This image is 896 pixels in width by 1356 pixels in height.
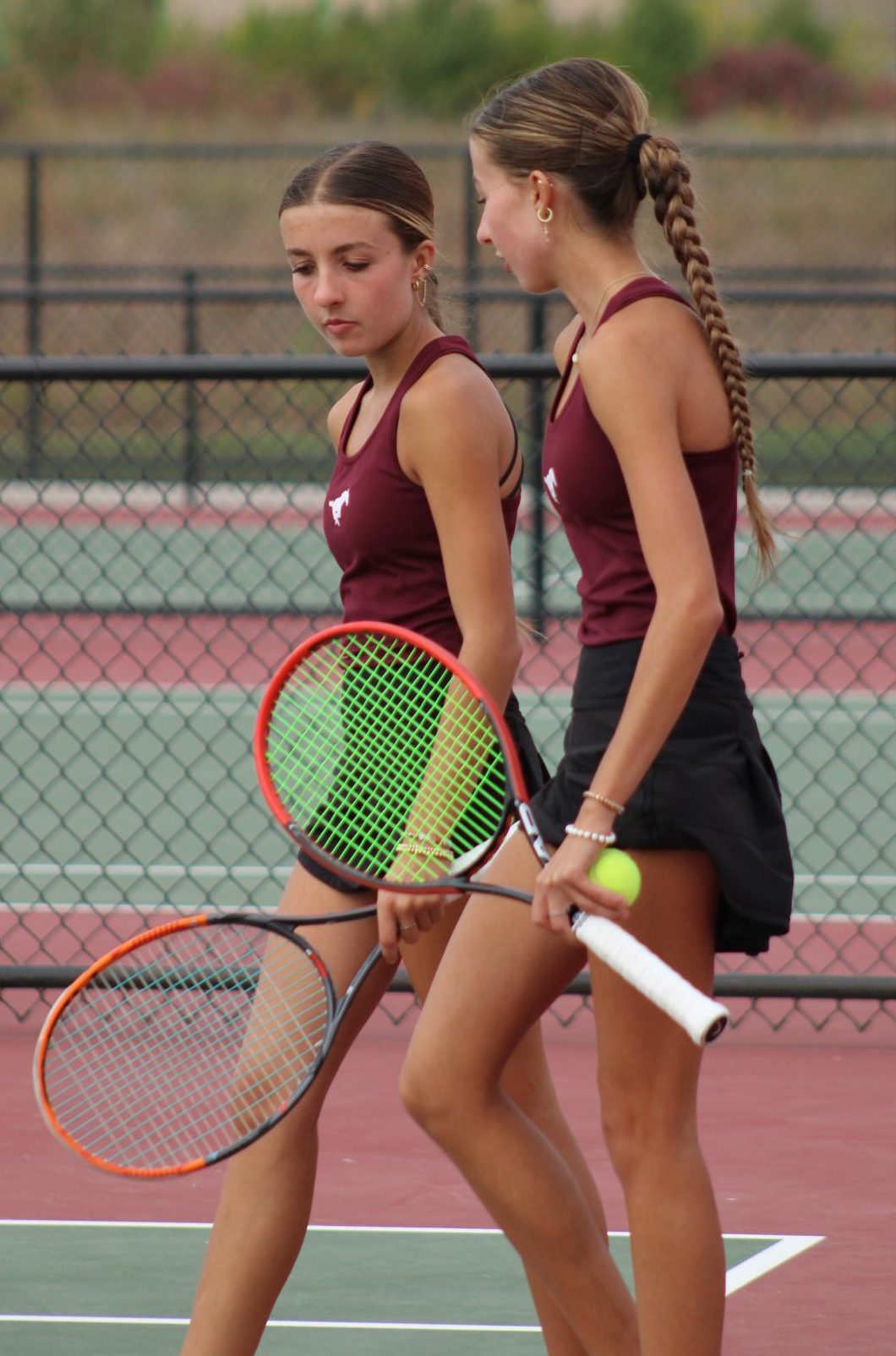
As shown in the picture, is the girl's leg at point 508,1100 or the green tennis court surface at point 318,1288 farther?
the green tennis court surface at point 318,1288

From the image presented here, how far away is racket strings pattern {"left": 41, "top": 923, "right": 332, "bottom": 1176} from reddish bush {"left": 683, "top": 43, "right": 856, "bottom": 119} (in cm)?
2873

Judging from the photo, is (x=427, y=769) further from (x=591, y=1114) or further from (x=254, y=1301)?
(x=591, y=1114)

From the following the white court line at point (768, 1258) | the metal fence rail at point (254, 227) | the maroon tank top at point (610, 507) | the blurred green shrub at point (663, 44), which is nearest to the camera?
the maroon tank top at point (610, 507)

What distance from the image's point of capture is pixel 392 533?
3.39m

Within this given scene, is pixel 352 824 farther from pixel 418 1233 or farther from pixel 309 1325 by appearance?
pixel 418 1233

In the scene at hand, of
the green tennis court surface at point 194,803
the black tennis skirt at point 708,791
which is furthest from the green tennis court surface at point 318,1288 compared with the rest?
the green tennis court surface at point 194,803

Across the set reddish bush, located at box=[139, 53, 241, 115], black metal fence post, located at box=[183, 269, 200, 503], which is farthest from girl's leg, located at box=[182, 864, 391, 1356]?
reddish bush, located at box=[139, 53, 241, 115]

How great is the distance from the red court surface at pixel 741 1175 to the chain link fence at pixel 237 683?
0.23m

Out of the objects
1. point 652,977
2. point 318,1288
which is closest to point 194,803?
point 318,1288

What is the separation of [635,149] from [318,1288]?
203 cm

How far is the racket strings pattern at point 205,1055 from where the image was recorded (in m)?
3.36

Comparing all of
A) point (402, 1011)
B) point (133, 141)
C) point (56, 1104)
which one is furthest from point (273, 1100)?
point (133, 141)

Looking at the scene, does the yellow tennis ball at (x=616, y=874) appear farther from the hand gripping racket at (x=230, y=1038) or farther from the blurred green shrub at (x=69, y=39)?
the blurred green shrub at (x=69, y=39)

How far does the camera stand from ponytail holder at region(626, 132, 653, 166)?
3.12 m
